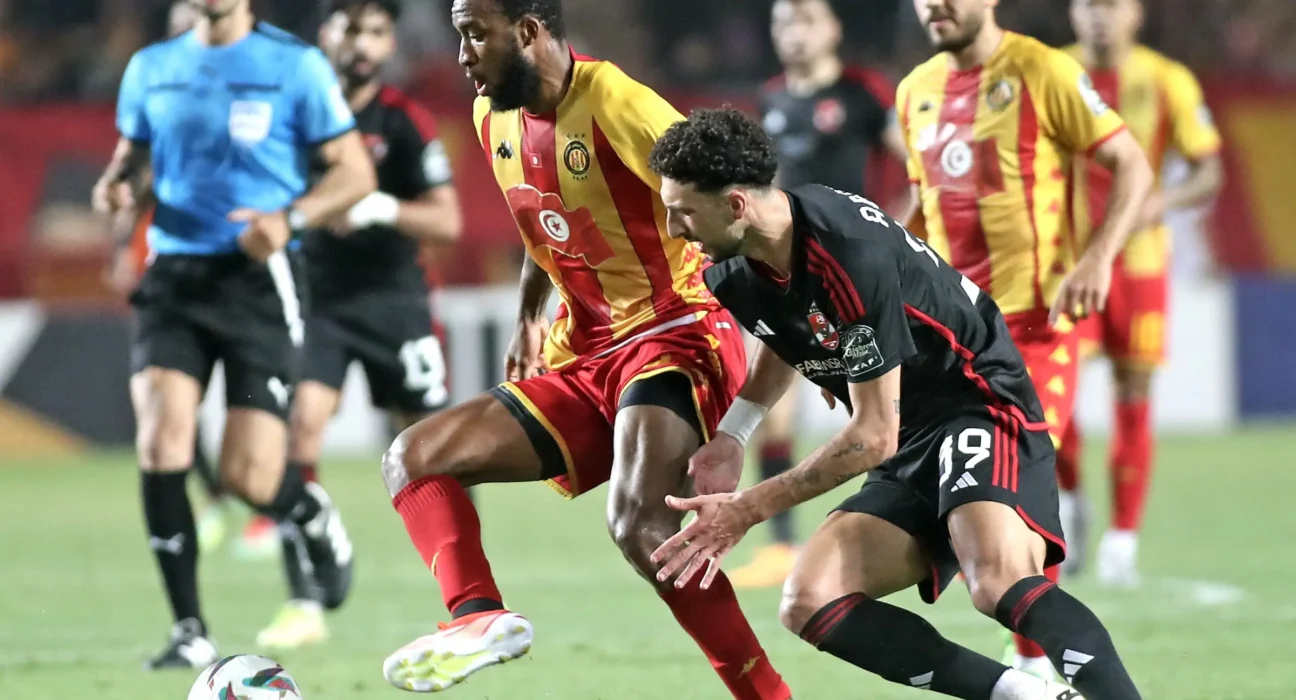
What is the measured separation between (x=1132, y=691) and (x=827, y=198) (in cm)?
133

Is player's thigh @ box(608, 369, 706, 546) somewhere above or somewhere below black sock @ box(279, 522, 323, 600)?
above

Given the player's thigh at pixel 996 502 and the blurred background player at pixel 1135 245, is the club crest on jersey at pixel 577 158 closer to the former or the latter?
the player's thigh at pixel 996 502

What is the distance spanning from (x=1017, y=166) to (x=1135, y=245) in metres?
2.73

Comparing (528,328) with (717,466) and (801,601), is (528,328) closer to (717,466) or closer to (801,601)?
(717,466)

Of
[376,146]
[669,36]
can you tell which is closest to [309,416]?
[376,146]

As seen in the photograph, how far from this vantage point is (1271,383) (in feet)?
53.0

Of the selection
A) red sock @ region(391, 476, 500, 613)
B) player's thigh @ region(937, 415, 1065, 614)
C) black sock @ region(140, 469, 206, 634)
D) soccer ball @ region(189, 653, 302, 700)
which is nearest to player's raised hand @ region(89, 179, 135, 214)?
black sock @ region(140, 469, 206, 634)

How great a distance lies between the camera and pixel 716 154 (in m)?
4.22

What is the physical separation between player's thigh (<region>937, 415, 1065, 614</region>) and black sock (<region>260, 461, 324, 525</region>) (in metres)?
3.26

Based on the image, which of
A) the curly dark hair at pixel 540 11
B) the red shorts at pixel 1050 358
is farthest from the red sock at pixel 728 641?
the curly dark hair at pixel 540 11

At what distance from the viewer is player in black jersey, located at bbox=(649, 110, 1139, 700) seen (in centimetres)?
→ 426

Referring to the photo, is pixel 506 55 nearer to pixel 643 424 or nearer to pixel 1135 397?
pixel 643 424

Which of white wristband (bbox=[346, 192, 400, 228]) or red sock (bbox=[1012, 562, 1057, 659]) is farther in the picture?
white wristband (bbox=[346, 192, 400, 228])

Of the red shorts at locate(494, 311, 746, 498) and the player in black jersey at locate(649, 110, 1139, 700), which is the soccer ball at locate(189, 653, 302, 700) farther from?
the player in black jersey at locate(649, 110, 1139, 700)
